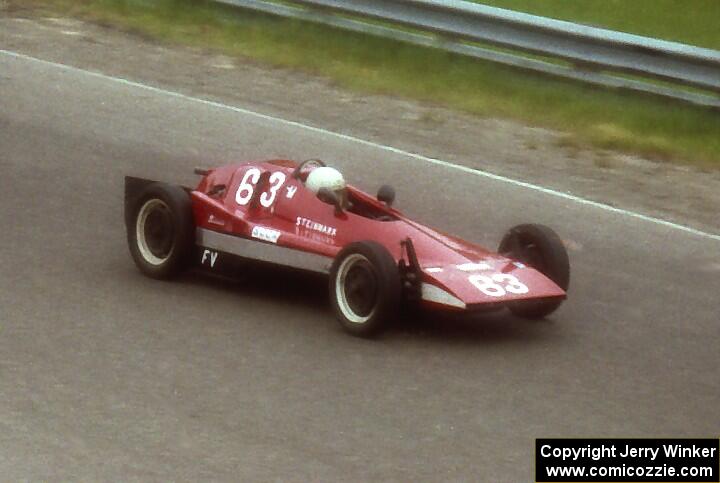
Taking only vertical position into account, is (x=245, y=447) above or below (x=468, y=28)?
below

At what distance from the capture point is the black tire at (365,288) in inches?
298

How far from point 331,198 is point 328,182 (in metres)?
0.11

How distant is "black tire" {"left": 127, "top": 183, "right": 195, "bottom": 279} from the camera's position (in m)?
8.57

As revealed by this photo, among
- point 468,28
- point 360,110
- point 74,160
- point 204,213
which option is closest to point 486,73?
point 468,28

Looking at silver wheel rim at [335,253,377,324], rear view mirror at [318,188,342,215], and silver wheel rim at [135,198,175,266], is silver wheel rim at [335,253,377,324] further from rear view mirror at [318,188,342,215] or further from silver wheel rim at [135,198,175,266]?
silver wheel rim at [135,198,175,266]

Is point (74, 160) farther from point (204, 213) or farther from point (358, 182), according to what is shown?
point (204, 213)

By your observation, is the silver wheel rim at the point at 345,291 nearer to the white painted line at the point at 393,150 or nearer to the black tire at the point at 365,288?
the black tire at the point at 365,288

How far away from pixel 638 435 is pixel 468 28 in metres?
8.73

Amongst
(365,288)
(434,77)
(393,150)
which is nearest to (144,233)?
(365,288)

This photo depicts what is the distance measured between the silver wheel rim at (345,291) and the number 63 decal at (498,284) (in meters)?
0.55

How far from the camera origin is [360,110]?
1373cm

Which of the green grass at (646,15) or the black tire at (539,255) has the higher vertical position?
the green grass at (646,15)

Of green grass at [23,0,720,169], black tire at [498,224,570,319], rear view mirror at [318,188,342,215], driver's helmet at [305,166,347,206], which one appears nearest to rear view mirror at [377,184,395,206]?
driver's helmet at [305,166,347,206]

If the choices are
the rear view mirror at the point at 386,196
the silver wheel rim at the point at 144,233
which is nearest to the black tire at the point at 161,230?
the silver wheel rim at the point at 144,233
